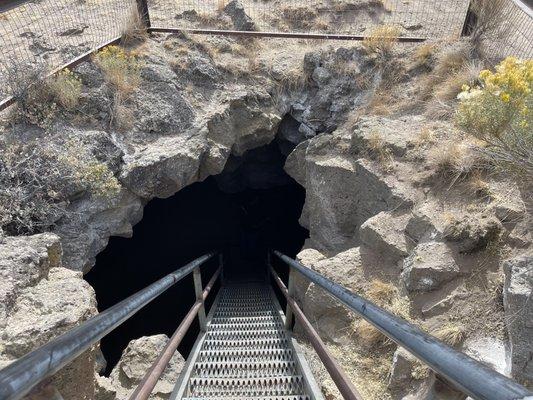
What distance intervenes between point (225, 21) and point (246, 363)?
24.3 feet

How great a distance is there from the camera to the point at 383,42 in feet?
23.1

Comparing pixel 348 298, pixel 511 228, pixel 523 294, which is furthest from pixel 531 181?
pixel 348 298

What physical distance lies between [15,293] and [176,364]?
1862 mm

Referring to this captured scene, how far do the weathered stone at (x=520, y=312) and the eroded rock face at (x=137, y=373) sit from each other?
306cm

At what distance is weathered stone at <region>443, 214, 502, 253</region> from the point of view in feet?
11.7

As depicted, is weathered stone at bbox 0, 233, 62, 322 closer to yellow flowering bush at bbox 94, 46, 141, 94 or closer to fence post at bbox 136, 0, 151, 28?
yellow flowering bush at bbox 94, 46, 141, 94

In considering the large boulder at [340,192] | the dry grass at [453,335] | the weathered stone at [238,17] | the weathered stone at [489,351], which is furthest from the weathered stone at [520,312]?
the weathered stone at [238,17]

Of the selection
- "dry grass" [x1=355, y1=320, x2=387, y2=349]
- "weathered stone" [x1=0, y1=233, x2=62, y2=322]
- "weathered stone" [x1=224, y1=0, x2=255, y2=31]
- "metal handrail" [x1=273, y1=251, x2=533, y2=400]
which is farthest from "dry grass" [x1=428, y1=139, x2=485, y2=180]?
"weathered stone" [x1=224, y1=0, x2=255, y2=31]

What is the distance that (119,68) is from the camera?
6172 millimetres

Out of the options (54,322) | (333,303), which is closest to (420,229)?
(333,303)

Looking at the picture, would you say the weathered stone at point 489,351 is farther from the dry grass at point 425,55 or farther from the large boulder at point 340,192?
the dry grass at point 425,55

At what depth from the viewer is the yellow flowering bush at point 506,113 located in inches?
135

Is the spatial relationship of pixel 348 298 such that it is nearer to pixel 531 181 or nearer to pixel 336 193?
pixel 531 181

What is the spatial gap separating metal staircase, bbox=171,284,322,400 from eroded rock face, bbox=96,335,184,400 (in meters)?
0.51
